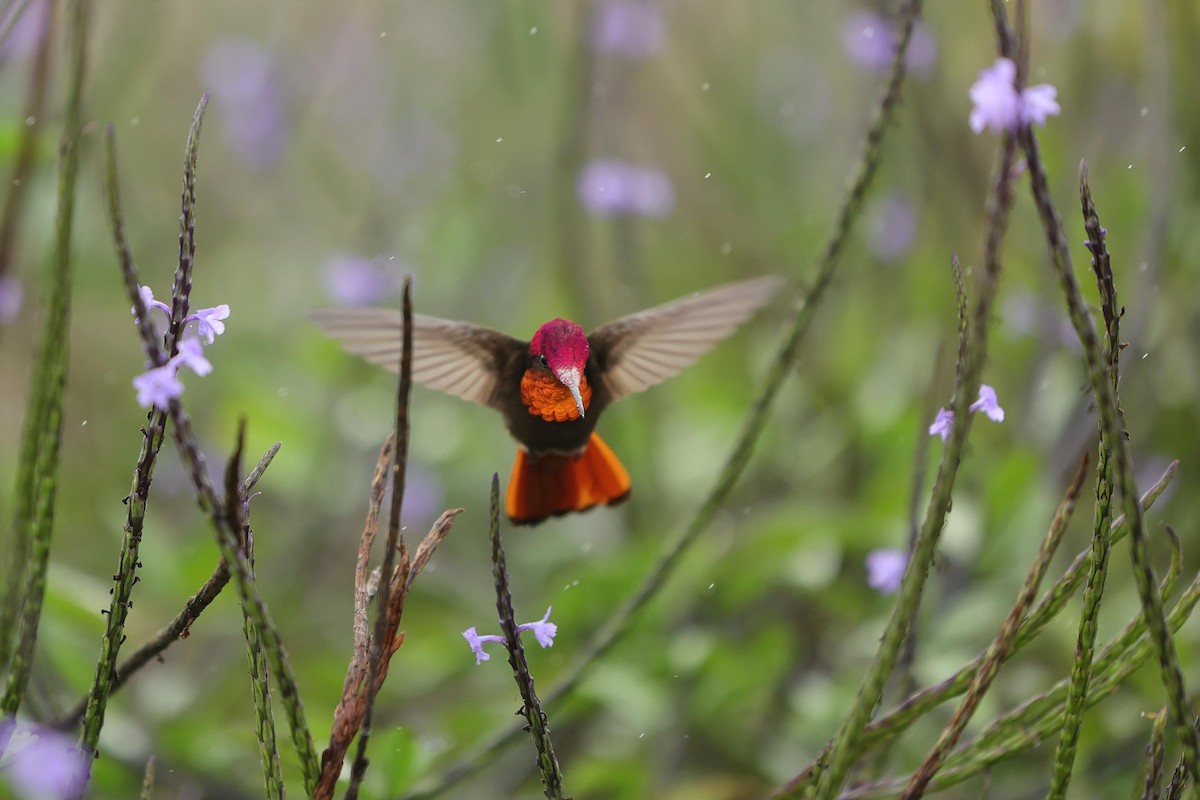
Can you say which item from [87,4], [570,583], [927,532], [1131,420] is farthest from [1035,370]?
[87,4]

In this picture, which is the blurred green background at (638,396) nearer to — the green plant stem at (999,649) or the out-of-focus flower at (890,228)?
the out-of-focus flower at (890,228)

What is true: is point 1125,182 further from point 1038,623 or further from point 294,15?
point 294,15

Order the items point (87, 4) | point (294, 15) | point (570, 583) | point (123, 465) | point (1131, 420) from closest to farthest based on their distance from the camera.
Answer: point (87, 4)
point (570, 583)
point (1131, 420)
point (123, 465)
point (294, 15)

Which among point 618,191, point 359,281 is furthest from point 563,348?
point 359,281

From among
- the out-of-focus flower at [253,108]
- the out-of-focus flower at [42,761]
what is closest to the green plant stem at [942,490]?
the out-of-focus flower at [42,761]

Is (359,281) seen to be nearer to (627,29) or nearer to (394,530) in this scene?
(627,29)

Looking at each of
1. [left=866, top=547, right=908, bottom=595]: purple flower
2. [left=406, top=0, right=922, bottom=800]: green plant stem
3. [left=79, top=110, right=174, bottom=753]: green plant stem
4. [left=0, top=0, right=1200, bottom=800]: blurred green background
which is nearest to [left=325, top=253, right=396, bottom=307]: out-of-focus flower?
[left=0, top=0, right=1200, bottom=800]: blurred green background
